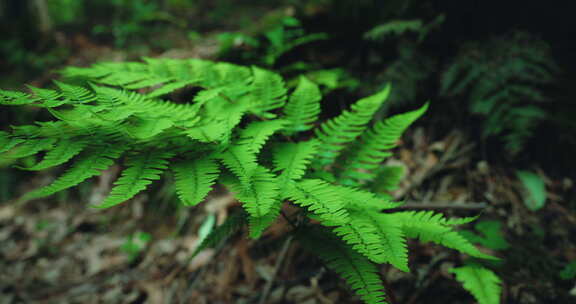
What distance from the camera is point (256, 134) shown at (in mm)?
1465

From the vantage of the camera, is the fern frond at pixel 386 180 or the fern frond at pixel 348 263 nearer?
the fern frond at pixel 348 263

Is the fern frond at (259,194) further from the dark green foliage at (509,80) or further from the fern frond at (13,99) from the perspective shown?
the dark green foliage at (509,80)

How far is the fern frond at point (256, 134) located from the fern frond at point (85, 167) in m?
0.53

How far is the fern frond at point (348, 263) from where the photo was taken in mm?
1253

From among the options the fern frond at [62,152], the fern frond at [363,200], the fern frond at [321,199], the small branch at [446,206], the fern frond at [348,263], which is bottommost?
the small branch at [446,206]

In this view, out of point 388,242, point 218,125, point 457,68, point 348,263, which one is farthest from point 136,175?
point 457,68

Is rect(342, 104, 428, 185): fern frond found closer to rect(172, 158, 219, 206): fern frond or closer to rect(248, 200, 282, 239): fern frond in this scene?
rect(248, 200, 282, 239): fern frond

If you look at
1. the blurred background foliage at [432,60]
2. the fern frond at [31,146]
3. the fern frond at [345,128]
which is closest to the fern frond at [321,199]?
the fern frond at [345,128]

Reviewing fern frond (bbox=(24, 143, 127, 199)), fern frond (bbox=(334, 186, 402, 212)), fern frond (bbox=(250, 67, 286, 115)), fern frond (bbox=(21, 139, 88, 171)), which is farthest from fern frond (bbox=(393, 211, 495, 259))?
fern frond (bbox=(21, 139, 88, 171))

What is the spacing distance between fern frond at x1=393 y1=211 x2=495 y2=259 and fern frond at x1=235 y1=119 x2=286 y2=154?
29.7 inches

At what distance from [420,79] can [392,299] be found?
1847 millimetres

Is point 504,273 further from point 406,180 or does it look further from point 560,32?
point 560,32

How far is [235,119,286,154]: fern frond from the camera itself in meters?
1.39

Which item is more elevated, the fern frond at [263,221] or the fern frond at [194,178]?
the fern frond at [194,178]
